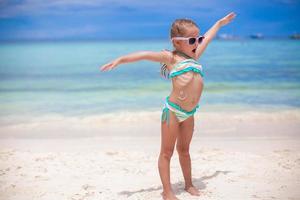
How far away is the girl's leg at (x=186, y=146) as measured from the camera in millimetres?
3533

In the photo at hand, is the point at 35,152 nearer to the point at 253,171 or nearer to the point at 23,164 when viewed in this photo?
the point at 23,164

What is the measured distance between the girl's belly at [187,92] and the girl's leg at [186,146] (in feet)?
0.61

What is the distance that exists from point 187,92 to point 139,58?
460 millimetres

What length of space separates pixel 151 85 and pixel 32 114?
5.55 meters

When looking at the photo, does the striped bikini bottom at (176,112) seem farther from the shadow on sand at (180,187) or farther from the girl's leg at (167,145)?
the shadow on sand at (180,187)

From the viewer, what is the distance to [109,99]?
11117 millimetres

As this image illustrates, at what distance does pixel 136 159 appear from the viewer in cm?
507

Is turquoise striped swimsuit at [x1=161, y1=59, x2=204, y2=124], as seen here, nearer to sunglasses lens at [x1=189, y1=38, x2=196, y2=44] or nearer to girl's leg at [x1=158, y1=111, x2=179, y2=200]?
girl's leg at [x1=158, y1=111, x2=179, y2=200]

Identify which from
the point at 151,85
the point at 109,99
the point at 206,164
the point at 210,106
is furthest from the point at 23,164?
the point at 151,85

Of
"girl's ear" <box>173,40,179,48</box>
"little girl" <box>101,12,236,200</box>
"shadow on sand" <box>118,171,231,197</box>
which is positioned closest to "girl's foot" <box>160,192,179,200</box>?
"little girl" <box>101,12,236,200</box>

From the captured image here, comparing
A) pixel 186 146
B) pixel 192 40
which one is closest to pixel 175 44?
pixel 192 40

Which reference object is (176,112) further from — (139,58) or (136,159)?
(136,159)

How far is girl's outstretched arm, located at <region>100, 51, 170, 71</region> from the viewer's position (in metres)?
3.13

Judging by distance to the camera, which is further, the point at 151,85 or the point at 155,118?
the point at 151,85
